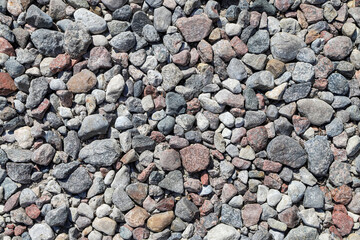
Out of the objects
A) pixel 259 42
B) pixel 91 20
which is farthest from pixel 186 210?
pixel 91 20

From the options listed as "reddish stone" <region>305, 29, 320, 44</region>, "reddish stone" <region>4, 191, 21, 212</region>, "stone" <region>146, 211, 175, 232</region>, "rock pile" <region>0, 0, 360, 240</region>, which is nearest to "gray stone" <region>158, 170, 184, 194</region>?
"rock pile" <region>0, 0, 360, 240</region>

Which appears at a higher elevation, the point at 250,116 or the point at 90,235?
the point at 250,116

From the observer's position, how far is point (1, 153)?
174cm

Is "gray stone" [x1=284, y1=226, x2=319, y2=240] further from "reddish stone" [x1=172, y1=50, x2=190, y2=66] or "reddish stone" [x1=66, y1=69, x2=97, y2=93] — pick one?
"reddish stone" [x1=66, y1=69, x2=97, y2=93]

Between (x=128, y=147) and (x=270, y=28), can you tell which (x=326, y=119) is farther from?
(x=128, y=147)

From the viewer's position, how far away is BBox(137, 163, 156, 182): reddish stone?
172 centimetres

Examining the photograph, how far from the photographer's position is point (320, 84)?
179cm

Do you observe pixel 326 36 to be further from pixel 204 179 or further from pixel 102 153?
pixel 102 153

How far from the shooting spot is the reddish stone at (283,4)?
183cm

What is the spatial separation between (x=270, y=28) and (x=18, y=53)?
4.02ft

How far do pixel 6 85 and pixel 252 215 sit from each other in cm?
130

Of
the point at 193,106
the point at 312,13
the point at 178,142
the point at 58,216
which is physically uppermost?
the point at 312,13

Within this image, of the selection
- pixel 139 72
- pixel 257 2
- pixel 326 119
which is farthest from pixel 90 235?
pixel 257 2

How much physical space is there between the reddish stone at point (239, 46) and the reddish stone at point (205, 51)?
0.39 feet
